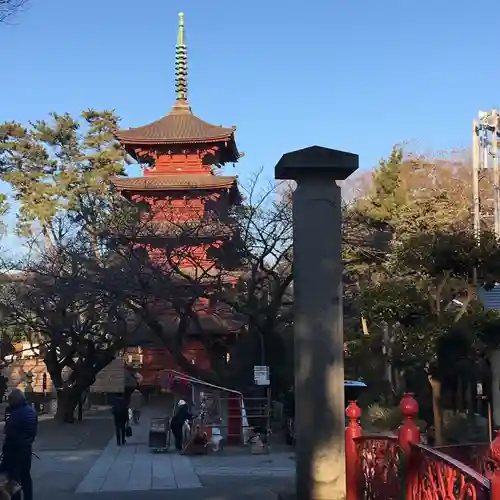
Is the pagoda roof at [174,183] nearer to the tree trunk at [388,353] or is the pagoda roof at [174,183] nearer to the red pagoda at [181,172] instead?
the red pagoda at [181,172]

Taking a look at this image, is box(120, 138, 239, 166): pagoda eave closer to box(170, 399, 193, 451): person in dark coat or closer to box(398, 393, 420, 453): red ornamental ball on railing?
box(170, 399, 193, 451): person in dark coat

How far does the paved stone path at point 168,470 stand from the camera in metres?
13.2

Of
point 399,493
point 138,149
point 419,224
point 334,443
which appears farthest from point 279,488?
point 138,149

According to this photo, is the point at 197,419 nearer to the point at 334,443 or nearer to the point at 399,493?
the point at 334,443

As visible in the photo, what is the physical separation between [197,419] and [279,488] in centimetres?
744

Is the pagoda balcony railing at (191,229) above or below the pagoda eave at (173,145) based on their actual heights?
below

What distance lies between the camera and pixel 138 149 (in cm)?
3697

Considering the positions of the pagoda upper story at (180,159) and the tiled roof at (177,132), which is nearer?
the pagoda upper story at (180,159)

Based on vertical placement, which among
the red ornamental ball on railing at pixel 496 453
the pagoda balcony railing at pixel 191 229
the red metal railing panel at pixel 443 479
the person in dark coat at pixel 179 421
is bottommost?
the person in dark coat at pixel 179 421

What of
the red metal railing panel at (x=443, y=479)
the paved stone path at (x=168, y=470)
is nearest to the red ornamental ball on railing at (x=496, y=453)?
the red metal railing panel at (x=443, y=479)

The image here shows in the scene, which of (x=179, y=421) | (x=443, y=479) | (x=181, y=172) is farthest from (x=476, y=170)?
(x=443, y=479)

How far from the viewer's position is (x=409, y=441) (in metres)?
5.80

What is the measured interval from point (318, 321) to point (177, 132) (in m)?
28.7

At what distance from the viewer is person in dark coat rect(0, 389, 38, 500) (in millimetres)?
8602
